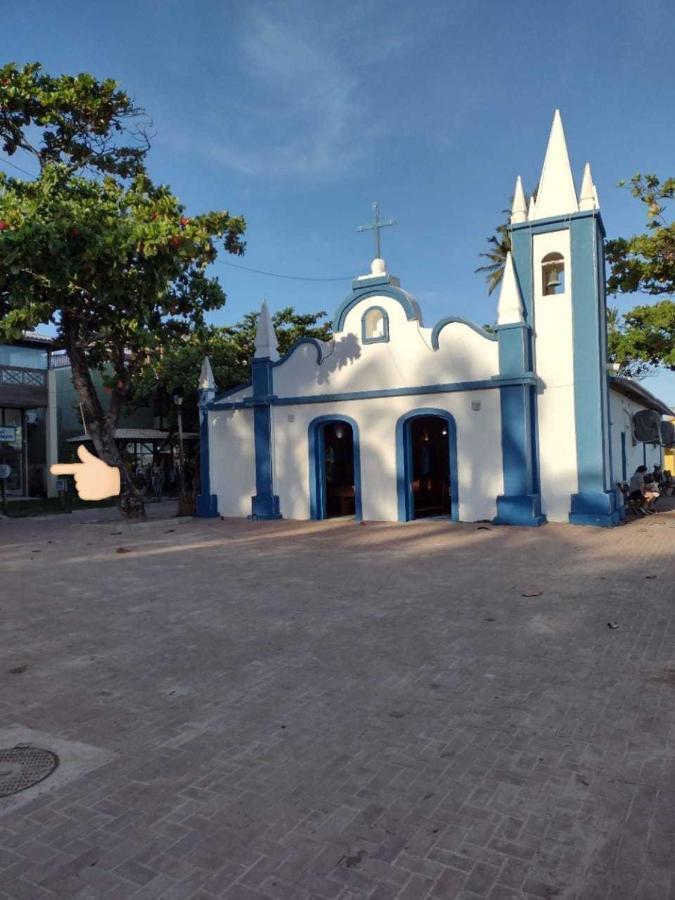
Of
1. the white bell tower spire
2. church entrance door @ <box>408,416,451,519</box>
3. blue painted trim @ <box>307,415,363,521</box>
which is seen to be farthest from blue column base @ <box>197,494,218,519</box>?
the white bell tower spire

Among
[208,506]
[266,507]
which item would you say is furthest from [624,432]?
[208,506]

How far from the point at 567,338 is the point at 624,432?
5.85 m

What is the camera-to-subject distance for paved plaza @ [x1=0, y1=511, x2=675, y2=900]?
277cm

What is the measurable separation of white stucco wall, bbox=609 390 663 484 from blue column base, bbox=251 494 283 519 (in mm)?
8551

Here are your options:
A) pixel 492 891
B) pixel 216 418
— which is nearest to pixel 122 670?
pixel 492 891

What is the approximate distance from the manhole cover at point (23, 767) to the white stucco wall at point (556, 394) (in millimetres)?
12477

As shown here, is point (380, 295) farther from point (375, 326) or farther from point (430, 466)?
point (430, 466)

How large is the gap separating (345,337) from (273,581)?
29.7ft

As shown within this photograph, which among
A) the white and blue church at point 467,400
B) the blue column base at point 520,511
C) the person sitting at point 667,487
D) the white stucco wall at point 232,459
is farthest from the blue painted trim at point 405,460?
the person sitting at point 667,487

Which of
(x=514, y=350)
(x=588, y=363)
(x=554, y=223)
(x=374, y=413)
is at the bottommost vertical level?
(x=374, y=413)

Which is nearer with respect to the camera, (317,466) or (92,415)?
(92,415)

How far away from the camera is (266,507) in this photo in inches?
681

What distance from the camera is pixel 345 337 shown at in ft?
54.6

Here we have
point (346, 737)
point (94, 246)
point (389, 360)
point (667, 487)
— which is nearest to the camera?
point (346, 737)
